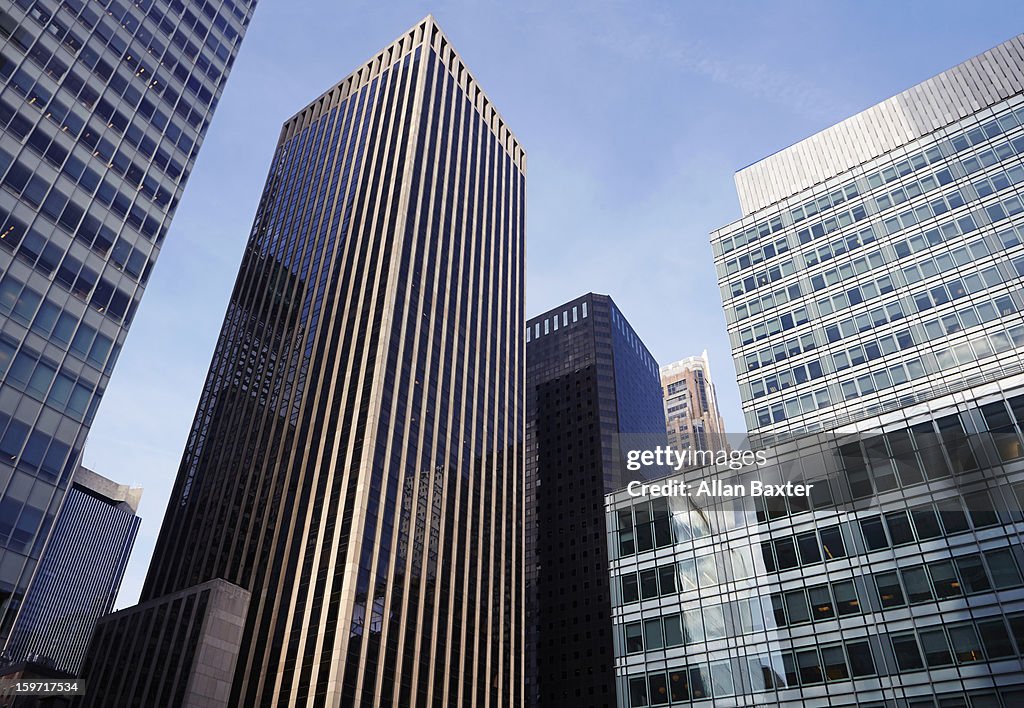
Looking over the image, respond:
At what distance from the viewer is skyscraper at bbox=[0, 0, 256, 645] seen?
49719mm

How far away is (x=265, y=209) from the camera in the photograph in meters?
146

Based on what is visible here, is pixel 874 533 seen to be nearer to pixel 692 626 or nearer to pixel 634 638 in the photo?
pixel 692 626

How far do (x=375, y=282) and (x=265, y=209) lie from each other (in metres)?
49.6

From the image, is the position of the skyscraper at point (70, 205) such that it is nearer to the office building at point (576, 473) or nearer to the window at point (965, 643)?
the window at point (965, 643)

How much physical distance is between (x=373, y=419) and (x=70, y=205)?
146 feet

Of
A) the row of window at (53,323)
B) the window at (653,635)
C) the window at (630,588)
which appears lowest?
the window at (653,635)

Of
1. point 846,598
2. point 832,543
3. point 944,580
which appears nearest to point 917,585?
point 944,580

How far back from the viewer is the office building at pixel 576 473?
144000 mm

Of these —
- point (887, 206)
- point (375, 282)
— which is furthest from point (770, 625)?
point (375, 282)

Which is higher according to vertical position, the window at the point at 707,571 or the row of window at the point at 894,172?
the row of window at the point at 894,172

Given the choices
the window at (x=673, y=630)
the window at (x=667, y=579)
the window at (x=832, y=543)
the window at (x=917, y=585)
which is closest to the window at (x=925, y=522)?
the window at (x=917, y=585)

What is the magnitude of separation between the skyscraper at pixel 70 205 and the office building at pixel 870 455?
4028cm

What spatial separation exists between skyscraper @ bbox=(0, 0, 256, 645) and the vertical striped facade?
122 feet

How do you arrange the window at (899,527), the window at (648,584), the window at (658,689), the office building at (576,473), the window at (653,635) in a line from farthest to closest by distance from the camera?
the office building at (576,473), the window at (648,584), the window at (653,635), the window at (658,689), the window at (899,527)
